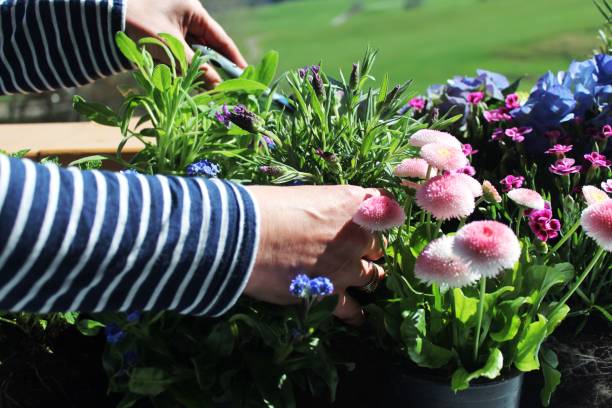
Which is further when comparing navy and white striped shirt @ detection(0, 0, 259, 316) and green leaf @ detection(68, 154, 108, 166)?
green leaf @ detection(68, 154, 108, 166)

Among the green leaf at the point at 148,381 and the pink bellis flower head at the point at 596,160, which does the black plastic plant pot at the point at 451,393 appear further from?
the pink bellis flower head at the point at 596,160

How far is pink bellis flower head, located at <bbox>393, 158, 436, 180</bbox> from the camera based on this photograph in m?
0.89

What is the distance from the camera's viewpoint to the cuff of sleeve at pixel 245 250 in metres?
0.76

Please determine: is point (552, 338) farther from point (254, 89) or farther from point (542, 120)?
point (254, 89)

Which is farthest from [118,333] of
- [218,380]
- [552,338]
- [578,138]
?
[578,138]

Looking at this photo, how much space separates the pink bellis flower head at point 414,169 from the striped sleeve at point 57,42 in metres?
0.62

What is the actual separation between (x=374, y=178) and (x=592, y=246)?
0.34 metres

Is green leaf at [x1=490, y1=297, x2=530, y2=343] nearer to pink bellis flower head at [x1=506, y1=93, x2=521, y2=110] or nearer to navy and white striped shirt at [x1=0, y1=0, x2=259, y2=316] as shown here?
navy and white striped shirt at [x1=0, y1=0, x2=259, y2=316]

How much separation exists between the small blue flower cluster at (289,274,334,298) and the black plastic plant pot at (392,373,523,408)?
15 cm

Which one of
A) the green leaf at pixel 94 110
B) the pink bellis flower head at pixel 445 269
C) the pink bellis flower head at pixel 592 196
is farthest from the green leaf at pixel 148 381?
the pink bellis flower head at pixel 592 196

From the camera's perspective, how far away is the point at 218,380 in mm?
859

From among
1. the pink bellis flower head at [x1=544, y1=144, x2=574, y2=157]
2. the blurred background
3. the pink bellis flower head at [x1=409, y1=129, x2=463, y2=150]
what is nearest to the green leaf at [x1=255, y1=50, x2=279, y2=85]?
the pink bellis flower head at [x1=409, y1=129, x2=463, y2=150]

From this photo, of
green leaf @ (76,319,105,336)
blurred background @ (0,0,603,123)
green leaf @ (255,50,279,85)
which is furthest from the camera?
blurred background @ (0,0,603,123)

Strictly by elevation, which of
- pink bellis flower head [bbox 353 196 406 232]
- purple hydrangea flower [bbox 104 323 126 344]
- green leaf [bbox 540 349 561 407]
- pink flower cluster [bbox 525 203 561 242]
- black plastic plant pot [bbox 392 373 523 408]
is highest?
A: pink bellis flower head [bbox 353 196 406 232]
